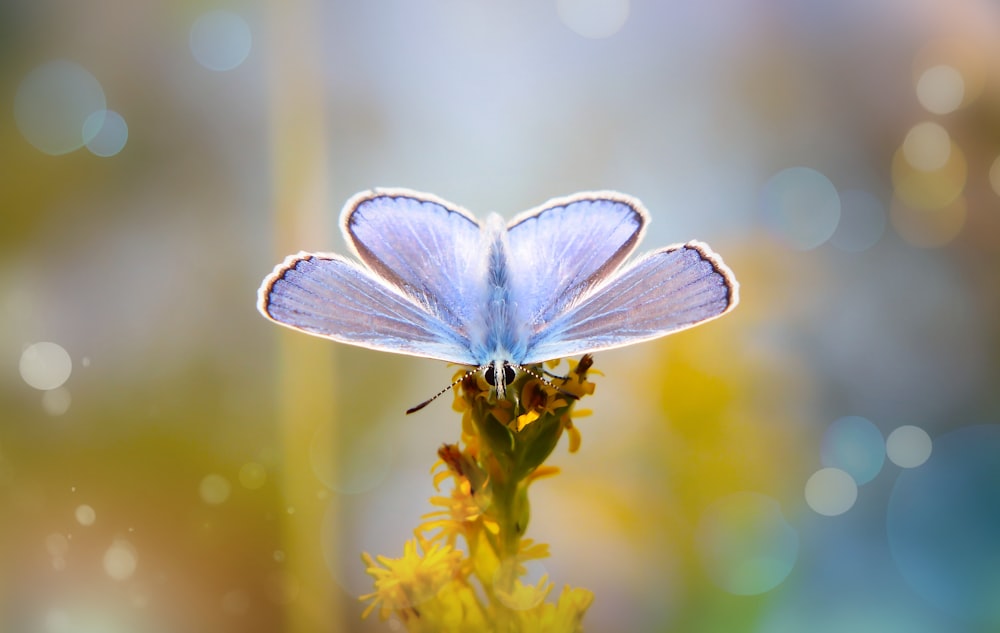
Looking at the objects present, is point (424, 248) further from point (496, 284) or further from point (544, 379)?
point (544, 379)

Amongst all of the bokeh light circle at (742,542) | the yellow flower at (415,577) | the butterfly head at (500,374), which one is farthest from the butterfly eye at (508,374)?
the bokeh light circle at (742,542)

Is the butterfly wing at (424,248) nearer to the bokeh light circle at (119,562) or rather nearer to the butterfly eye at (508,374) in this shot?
the butterfly eye at (508,374)

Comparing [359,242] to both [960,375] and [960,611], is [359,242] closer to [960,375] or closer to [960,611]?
[960,611]

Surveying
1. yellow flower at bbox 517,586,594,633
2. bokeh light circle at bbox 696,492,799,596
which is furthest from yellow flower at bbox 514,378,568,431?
bokeh light circle at bbox 696,492,799,596

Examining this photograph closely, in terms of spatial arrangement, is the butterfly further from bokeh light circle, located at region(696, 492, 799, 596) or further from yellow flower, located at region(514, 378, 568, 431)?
bokeh light circle, located at region(696, 492, 799, 596)

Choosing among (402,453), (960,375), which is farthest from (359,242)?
(960,375)

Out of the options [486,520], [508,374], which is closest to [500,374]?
[508,374]
